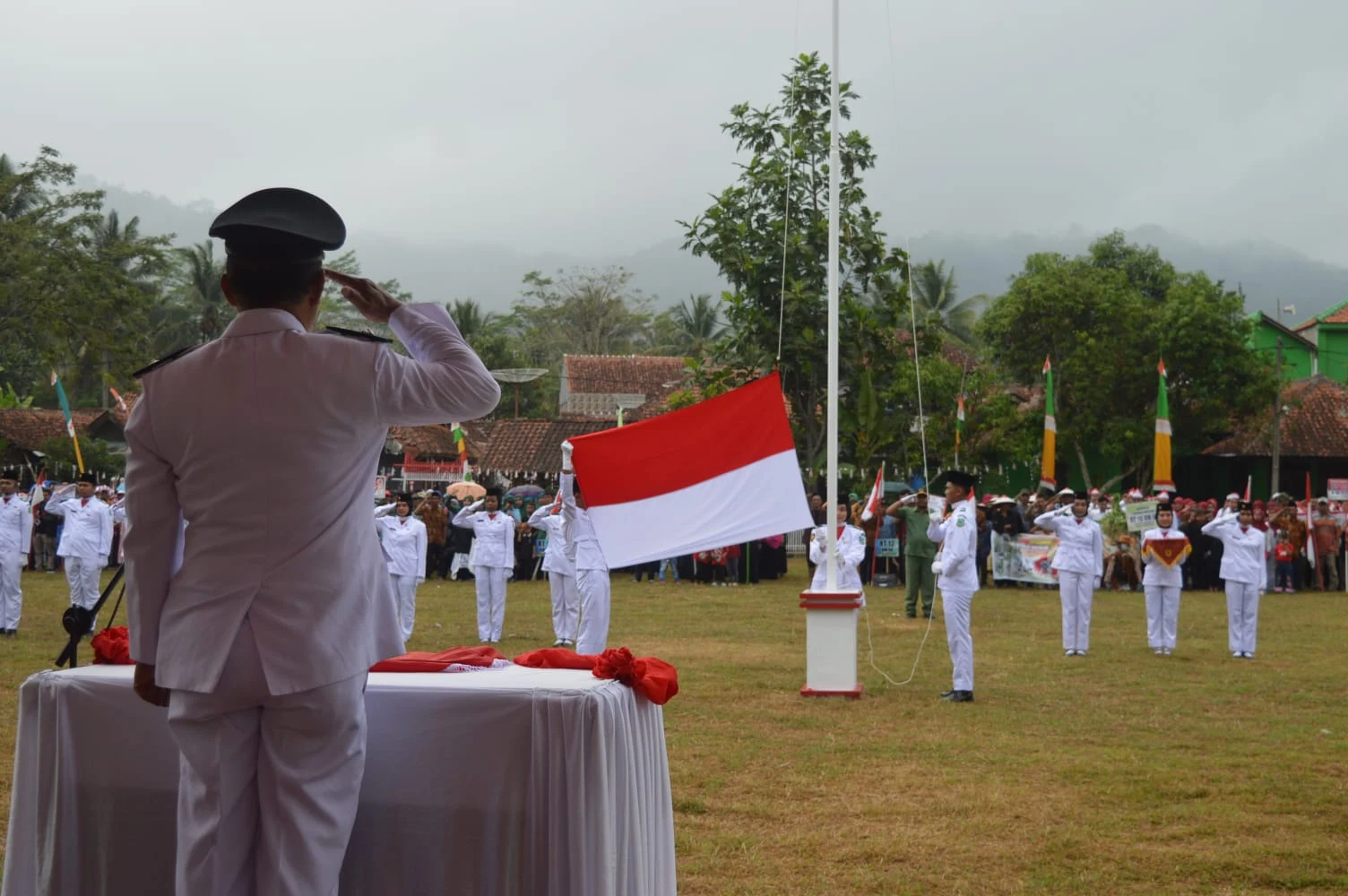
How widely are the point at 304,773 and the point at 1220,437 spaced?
143 feet

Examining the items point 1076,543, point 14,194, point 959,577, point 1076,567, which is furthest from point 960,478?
point 14,194

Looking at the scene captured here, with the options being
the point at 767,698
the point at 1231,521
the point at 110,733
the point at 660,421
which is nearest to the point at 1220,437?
the point at 1231,521

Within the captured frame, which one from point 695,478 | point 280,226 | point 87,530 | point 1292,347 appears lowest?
point 87,530

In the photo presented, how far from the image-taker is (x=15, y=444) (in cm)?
3953

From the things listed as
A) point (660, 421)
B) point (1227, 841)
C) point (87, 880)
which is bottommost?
point (1227, 841)

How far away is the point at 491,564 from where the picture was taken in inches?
652

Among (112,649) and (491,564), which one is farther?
(491,564)

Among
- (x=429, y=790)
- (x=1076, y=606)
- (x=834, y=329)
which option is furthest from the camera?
(x=1076, y=606)

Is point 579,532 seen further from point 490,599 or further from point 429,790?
point 429,790

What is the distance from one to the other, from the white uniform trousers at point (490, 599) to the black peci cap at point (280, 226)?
1359 cm

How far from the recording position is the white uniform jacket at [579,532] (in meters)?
13.9

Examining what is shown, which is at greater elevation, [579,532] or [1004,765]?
[579,532]

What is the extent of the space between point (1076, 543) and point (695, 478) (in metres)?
8.80

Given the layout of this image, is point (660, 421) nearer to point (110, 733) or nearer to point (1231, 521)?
point (110, 733)
